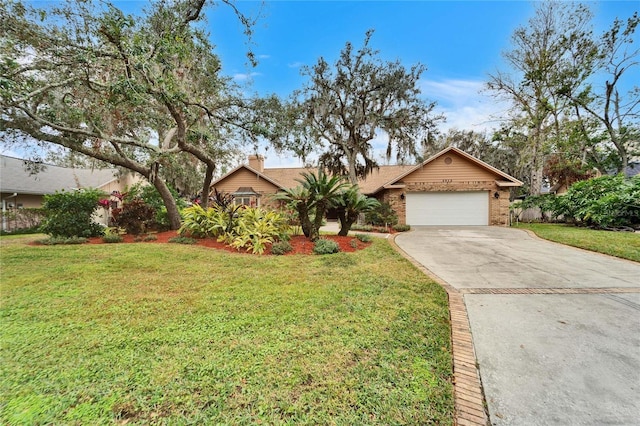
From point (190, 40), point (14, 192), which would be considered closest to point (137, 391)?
point (190, 40)

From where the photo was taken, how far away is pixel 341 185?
7.54 meters

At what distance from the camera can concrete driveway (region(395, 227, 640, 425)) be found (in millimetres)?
1901

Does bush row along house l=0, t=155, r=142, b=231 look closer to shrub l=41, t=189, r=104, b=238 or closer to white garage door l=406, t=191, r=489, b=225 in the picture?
shrub l=41, t=189, r=104, b=238

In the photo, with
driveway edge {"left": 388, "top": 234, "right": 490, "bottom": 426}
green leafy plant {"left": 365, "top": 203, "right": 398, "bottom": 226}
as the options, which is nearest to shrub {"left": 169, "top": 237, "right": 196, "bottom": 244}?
driveway edge {"left": 388, "top": 234, "right": 490, "bottom": 426}

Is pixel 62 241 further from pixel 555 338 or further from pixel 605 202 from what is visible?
pixel 605 202

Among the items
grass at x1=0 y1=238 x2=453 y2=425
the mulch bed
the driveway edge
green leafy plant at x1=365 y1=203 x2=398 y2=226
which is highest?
green leafy plant at x1=365 y1=203 x2=398 y2=226

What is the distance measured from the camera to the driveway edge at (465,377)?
1.83 m

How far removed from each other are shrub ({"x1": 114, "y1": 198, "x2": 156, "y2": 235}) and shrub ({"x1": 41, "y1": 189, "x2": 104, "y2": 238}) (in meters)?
0.80

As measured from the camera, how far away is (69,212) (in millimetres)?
8500

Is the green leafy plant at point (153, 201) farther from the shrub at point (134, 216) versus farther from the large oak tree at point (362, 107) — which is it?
the large oak tree at point (362, 107)

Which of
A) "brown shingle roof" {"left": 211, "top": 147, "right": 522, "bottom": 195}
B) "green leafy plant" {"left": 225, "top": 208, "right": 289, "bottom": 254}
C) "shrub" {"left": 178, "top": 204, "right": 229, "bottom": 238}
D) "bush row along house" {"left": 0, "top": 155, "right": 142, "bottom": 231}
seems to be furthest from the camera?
"brown shingle roof" {"left": 211, "top": 147, "right": 522, "bottom": 195}

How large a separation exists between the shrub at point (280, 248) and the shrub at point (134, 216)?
5.88m

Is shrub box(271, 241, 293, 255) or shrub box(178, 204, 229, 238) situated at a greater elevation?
shrub box(178, 204, 229, 238)

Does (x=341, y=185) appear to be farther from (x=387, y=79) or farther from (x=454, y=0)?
(x=387, y=79)
